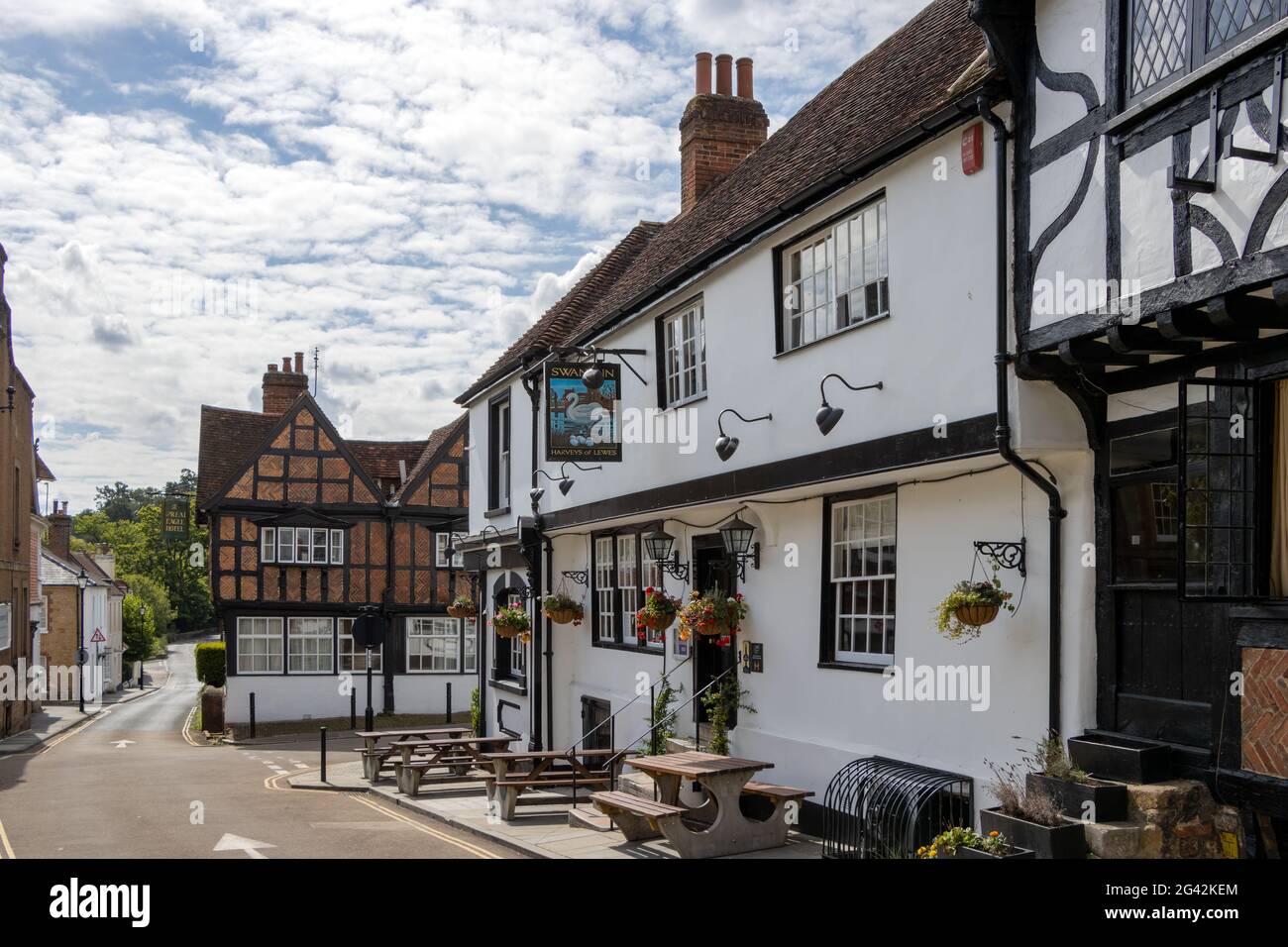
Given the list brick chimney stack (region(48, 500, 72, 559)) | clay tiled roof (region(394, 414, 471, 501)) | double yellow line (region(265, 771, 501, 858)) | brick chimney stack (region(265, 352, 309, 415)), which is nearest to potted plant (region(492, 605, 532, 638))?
double yellow line (region(265, 771, 501, 858))

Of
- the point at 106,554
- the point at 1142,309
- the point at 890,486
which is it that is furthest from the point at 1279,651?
the point at 106,554

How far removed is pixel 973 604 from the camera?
8539 millimetres

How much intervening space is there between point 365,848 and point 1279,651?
8730 mm

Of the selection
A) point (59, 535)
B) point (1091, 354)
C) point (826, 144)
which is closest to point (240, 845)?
point (826, 144)

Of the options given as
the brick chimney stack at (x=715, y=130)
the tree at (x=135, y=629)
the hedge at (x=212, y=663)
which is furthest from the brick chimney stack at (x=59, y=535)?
the brick chimney stack at (x=715, y=130)

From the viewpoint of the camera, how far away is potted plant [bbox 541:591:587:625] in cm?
1788

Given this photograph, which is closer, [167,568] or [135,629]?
[135,629]

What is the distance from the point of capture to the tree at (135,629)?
69.0 m

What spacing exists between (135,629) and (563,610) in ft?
195

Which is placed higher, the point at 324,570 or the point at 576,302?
the point at 576,302

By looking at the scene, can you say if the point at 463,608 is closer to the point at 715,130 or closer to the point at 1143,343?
the point at 715,130

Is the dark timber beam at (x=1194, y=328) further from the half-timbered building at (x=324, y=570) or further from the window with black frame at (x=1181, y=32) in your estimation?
the half-timbered building at (x=324, y=570)

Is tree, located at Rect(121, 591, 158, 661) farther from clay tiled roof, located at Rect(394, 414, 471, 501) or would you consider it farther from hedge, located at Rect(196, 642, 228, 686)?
clay tiled roof, located at Rect(394, 414, 471, 501)

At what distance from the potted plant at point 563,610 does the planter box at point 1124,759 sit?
35.1 ft
